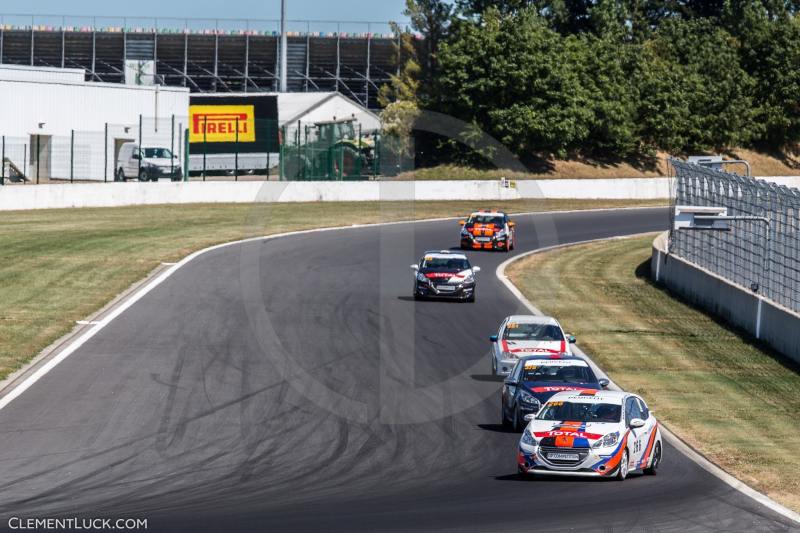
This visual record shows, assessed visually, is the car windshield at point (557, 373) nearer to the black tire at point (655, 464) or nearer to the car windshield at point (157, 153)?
the black tire at point (655, 464)

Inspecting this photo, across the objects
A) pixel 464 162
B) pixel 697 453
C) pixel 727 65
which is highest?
pixel 727 65

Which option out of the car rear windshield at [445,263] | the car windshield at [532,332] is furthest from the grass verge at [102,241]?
the car windshield at [532,332]

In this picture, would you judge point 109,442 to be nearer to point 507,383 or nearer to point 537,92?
point 507,383

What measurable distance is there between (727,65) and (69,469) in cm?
8497

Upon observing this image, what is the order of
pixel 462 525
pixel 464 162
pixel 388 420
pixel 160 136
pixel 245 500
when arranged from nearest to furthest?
pixel 462 525 < pixel 245 500 < pixel 388 420 < pixel 160 136 < pixel 464 162

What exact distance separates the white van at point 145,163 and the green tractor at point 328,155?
23.3 feet

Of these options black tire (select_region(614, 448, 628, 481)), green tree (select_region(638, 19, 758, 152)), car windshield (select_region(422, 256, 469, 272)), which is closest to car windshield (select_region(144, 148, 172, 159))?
car windshield (select_region(422, 256, 469, 272))

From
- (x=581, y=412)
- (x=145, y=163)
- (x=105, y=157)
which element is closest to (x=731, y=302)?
(x=581, y=412)

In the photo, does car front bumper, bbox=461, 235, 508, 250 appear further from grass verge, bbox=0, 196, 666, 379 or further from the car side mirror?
the car side mirror

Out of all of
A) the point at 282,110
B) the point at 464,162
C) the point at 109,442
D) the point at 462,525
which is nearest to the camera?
the point at 462,525

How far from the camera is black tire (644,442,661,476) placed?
18156 mm

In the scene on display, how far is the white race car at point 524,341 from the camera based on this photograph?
26.2 m

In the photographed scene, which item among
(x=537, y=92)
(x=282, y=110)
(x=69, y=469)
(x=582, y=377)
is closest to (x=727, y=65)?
(x=537, y=92)

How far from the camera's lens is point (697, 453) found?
2012 centimetres
